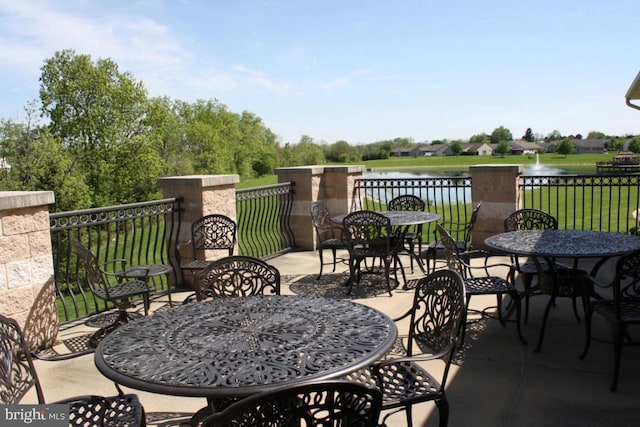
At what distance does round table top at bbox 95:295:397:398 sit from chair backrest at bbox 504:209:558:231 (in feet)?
10.9

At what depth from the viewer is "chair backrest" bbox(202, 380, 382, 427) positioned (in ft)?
4.48

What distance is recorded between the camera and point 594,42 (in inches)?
524

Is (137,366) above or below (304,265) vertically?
above

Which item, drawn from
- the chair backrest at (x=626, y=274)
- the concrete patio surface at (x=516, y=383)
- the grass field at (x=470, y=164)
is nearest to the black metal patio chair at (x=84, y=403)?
the concrete patio surface at (x=516, y=383)

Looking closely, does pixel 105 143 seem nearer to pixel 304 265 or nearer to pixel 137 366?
pixel 304 265

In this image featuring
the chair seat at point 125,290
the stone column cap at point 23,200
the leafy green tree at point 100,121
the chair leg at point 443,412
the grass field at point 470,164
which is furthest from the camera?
the grass field at point 470,164

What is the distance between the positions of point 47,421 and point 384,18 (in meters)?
11.6

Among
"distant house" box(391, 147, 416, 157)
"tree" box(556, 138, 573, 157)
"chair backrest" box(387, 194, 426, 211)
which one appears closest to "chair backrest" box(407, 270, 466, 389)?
"chair backrest" box(387, 194, 426, 211)

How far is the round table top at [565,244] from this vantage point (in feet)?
12.8

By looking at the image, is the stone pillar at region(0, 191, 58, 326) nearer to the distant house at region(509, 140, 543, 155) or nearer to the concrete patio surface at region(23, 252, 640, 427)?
the concrete patio surface at region(23, 252, 640, 427)

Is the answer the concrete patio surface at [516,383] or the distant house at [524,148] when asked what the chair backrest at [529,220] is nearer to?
the concrete patio surface at [516,383]

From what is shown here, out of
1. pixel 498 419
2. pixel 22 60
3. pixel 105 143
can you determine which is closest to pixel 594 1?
pixel 498 419

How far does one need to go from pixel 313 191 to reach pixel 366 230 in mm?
2659

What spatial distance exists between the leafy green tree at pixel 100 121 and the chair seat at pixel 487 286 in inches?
1062
